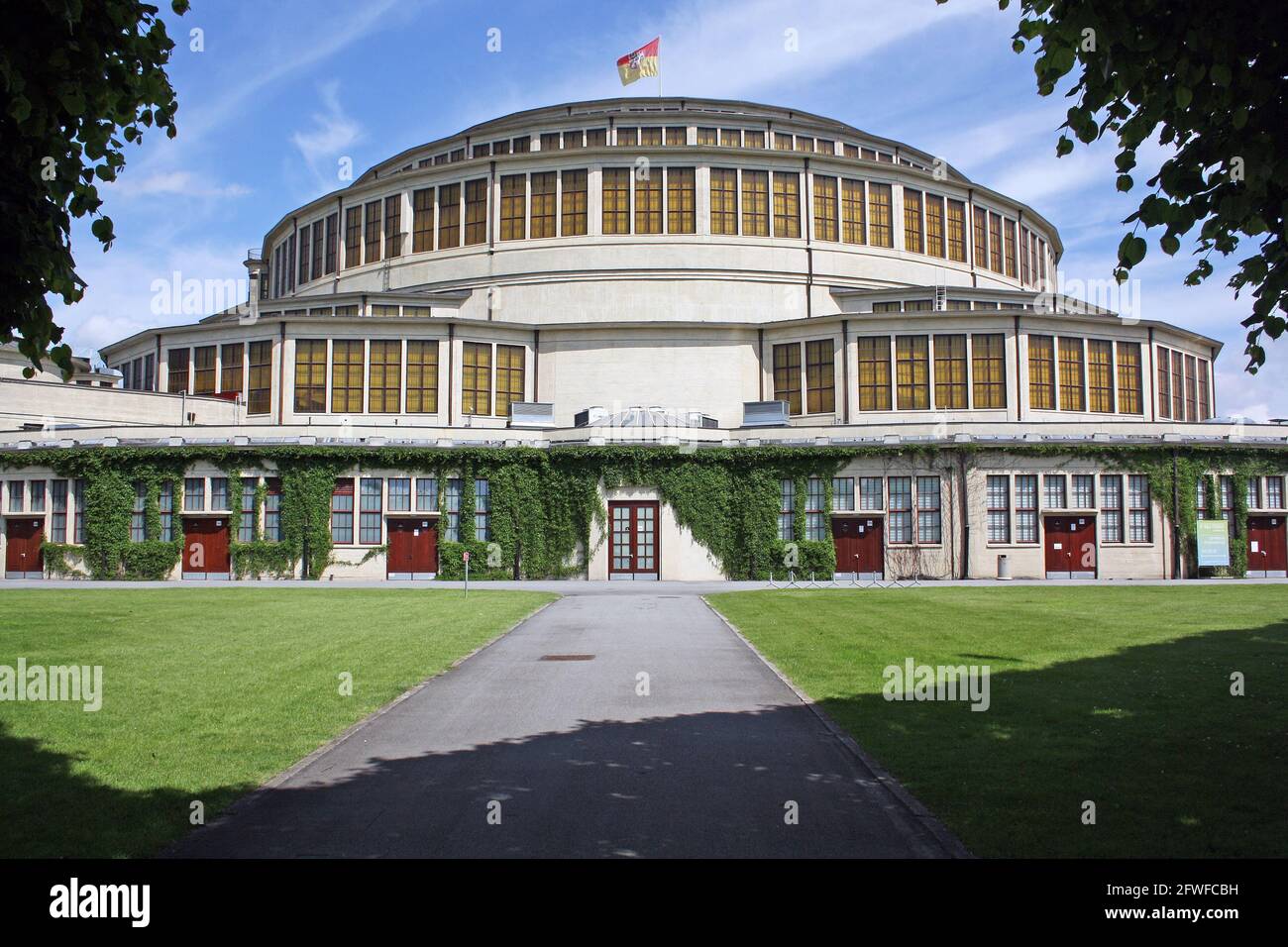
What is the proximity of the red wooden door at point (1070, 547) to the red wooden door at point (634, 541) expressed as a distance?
59.5 feet

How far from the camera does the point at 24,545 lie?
1994 inches

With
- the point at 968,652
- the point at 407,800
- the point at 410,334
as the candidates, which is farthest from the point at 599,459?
the point at 407,800

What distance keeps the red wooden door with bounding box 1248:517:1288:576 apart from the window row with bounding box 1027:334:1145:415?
10.4m

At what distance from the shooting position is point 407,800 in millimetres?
9211

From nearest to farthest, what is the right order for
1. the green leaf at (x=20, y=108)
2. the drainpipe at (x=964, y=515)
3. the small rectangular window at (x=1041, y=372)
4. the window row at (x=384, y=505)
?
the green leaf at (x=20, y=108), the drainpipe at (x=964, y=515), the window row at (x=384, y=505), the small rectangular window at (x=1041, y=372)

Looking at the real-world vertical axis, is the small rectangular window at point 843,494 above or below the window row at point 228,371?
below

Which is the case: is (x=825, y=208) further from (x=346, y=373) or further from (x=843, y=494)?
(x=346, y=373)

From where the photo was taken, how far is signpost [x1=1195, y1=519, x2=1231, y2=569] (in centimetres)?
4797

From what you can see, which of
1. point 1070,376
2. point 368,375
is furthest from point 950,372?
point 368,375

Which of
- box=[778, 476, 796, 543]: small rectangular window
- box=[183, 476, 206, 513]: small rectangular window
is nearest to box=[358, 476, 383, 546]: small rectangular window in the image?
box=[183, 476, 206, 513]: small rectangular window

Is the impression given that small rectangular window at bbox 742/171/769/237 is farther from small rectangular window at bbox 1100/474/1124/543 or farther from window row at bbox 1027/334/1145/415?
small rectangular window at bbox 1100/474/1124/543

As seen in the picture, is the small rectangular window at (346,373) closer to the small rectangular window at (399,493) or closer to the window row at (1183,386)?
the small rectangular window at (399,493)

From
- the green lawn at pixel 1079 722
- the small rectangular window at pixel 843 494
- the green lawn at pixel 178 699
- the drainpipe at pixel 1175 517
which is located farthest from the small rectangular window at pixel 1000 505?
the green lawn at pixel 178 699

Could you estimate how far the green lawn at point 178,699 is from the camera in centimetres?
892
